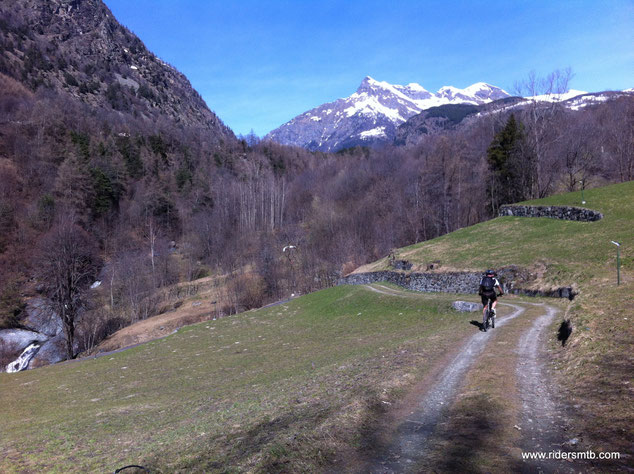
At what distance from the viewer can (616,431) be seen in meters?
Answer: 5.16

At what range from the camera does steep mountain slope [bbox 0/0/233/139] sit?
14000 centimetres

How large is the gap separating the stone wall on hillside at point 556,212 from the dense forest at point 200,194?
13542mm

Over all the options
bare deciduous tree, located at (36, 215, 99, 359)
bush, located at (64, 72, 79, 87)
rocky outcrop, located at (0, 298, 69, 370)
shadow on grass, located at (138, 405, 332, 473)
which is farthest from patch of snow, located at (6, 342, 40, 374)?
bush, located at (64, 72, 79, 87)

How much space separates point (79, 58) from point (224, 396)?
210 m

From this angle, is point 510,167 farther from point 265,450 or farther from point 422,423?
point 265,450

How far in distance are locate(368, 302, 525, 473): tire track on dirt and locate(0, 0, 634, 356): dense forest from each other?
46133mm

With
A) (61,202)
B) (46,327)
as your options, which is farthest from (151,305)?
(61,202)

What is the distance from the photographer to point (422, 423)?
674 centimetres

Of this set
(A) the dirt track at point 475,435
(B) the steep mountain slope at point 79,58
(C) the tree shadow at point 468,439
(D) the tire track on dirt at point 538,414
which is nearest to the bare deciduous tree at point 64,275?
(A) the dirt track at point 475,435

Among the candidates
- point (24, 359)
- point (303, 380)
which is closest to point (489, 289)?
point (303, 380)

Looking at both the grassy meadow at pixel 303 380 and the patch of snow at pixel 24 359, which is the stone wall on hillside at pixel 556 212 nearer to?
the grassy meadow at pixel 303 380

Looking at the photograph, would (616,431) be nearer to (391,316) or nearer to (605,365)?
(605,365)

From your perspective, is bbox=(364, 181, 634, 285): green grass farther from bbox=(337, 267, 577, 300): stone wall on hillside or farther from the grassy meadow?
bbox=(337, 267, 577, 300): stone wall on hillside

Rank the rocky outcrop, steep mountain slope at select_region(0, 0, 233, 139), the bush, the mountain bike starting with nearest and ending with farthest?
the mountain bike < the rocky outcrop < steep mountain slope at select_region(0, 0, 233, 139) < the bush
